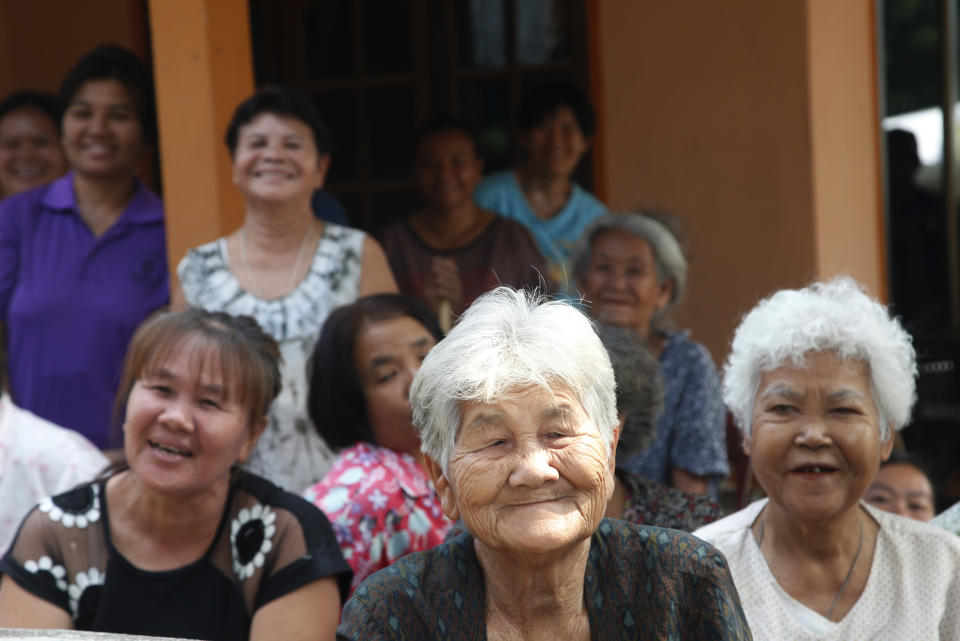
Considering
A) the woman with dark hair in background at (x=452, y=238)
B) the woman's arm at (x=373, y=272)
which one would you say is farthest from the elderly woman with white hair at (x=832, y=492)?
the woman with dark hair in background at (x=452, y=238)

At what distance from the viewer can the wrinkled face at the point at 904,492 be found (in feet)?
12.3

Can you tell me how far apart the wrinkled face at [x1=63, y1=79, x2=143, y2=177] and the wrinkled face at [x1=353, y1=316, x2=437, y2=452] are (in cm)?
144

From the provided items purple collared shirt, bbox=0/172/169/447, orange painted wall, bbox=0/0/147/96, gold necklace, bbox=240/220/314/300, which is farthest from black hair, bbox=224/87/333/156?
orange painted wall, bbox=0/0/147/96

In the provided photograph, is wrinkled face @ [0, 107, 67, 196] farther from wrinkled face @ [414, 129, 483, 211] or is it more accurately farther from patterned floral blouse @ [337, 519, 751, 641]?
patterned floral blouse @ [337, 519, 751, 641]

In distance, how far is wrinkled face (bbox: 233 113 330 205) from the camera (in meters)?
3.79

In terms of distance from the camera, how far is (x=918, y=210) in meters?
5.43

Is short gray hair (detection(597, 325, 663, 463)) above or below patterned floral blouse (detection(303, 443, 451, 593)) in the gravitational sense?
above

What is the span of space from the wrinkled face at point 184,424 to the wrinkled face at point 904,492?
6.72ft

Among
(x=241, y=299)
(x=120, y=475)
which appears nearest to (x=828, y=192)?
(x=241, y=299)

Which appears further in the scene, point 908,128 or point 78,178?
point 908,128

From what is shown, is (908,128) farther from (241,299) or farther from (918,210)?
(241,299)

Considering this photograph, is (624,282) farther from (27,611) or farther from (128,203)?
(27,611)

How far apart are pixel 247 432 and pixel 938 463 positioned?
3.83 metres

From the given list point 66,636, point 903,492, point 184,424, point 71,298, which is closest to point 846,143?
point 903,492
